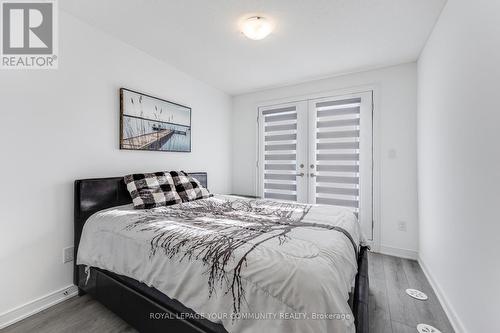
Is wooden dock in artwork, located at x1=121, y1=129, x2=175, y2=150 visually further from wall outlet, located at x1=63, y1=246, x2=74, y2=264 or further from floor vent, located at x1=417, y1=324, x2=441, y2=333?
floor vent, located at x1=417, y1=324, x2=441, y2=333

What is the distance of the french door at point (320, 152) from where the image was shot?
10.3 feet

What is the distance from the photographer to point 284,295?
0.94 metres

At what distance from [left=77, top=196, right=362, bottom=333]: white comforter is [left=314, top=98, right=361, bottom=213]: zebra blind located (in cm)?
144

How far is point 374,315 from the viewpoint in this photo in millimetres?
1755

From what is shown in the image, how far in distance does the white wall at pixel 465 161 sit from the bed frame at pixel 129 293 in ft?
1.94

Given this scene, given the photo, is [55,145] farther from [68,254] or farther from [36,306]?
[36,306]

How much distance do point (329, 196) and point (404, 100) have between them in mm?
1557

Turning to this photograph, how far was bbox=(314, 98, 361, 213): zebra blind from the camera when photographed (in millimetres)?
3193

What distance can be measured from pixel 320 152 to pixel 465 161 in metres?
1.96

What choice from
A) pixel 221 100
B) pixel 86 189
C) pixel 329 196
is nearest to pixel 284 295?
pixel 86 189

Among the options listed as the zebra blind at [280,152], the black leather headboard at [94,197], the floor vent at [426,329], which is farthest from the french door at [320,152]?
the black leather headboard at [94,197]

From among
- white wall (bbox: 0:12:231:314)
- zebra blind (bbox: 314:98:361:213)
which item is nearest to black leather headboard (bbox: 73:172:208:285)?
white wall (bbox: 0:12:231:314)

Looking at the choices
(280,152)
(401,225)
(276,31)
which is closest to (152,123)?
(276,31)

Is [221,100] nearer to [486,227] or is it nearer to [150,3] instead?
[150,3]
